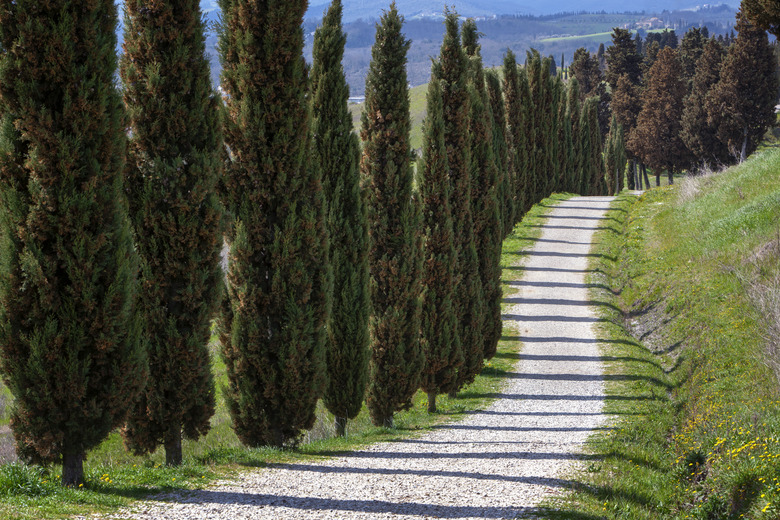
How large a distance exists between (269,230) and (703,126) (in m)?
53.2

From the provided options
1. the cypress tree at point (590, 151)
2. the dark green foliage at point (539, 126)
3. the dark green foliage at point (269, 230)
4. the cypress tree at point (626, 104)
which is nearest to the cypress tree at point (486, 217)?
the dark green foliage at point (269, 230)

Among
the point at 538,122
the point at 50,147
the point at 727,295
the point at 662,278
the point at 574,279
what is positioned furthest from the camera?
the point at 538,122

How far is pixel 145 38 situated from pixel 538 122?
39.5 meters

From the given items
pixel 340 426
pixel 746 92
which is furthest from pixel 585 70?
pixel 340 426

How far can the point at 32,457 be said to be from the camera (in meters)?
8.34

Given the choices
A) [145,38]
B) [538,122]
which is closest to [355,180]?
[145,38]

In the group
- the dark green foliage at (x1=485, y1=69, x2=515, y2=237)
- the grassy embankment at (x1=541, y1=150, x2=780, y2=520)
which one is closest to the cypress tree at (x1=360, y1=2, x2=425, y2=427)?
the grassy embankment at (x1=541, y1=150, x2=780, y2=520)

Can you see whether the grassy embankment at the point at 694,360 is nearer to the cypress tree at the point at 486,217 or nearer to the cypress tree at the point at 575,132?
the cypress tree at the point at 486,217

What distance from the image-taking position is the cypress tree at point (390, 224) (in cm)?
1496

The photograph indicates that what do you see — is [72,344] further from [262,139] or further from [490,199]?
[490,199]

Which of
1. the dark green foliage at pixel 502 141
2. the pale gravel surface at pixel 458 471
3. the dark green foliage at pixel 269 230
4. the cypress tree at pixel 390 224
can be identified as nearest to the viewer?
the pale gravel surface at pixel 458 471

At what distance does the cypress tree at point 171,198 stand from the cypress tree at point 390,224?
18.1ft

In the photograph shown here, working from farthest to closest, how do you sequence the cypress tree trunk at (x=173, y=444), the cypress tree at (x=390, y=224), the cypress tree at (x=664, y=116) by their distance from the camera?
the cypress tree at (x=664, y=116) → the cypress tree at (x=390, y=224) → the cypress tree trunk at (x=173, y=444)

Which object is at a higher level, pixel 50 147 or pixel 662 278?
pixel 50 147
